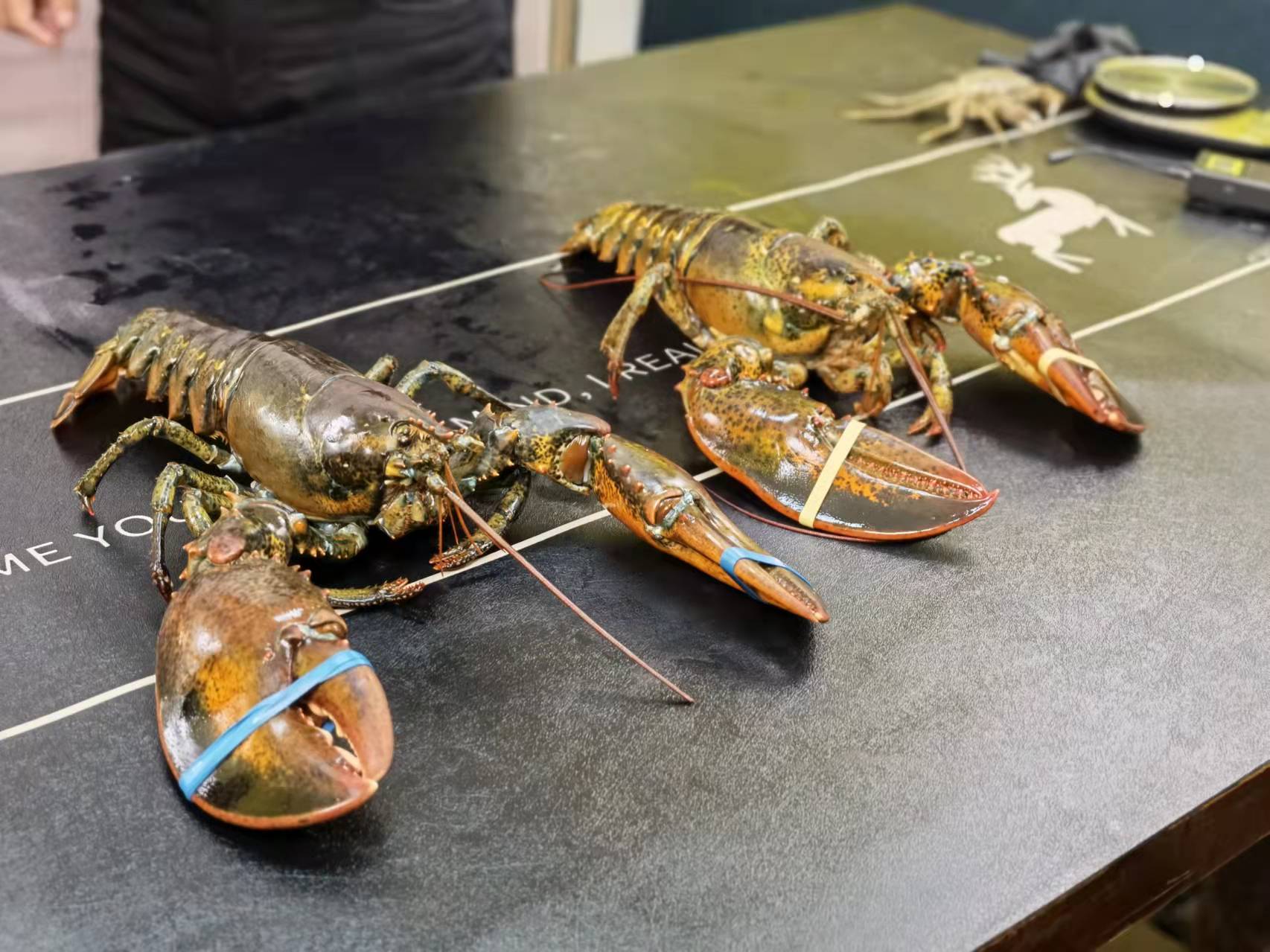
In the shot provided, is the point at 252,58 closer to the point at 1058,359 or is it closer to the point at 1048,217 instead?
the point at 1048,217

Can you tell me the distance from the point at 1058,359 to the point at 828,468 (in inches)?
23.3

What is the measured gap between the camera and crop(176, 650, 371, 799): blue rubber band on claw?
1329 mm

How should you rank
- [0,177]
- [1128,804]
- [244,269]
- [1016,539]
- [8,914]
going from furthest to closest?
[0,177] → [244,269] → [1016,539] → [1128,804] → [8,914]

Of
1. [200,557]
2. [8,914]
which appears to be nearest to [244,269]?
[200,557]

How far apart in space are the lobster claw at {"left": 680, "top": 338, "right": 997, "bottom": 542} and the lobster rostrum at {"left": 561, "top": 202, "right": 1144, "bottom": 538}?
6cm

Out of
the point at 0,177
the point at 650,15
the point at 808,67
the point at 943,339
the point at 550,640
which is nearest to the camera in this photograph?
the point at 550,640

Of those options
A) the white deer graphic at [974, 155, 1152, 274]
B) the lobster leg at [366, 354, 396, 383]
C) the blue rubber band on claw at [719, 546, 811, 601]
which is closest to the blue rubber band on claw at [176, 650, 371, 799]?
the blue rubber band on claw at [719, 546, 811, 601]

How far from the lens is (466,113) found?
3543mm

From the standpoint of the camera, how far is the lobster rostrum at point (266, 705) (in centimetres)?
131

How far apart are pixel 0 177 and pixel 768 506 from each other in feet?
6.80

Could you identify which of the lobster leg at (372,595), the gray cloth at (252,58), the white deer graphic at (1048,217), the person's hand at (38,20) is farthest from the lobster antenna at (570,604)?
the person's hand at (38,20)

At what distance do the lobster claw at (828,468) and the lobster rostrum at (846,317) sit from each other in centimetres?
6

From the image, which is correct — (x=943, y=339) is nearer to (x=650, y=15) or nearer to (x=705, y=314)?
(x=705, y=314)

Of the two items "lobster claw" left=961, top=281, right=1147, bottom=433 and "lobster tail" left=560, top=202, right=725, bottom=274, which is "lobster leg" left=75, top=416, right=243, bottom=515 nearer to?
"lobster tail" left=560, top=202, right=725, bottom=274
